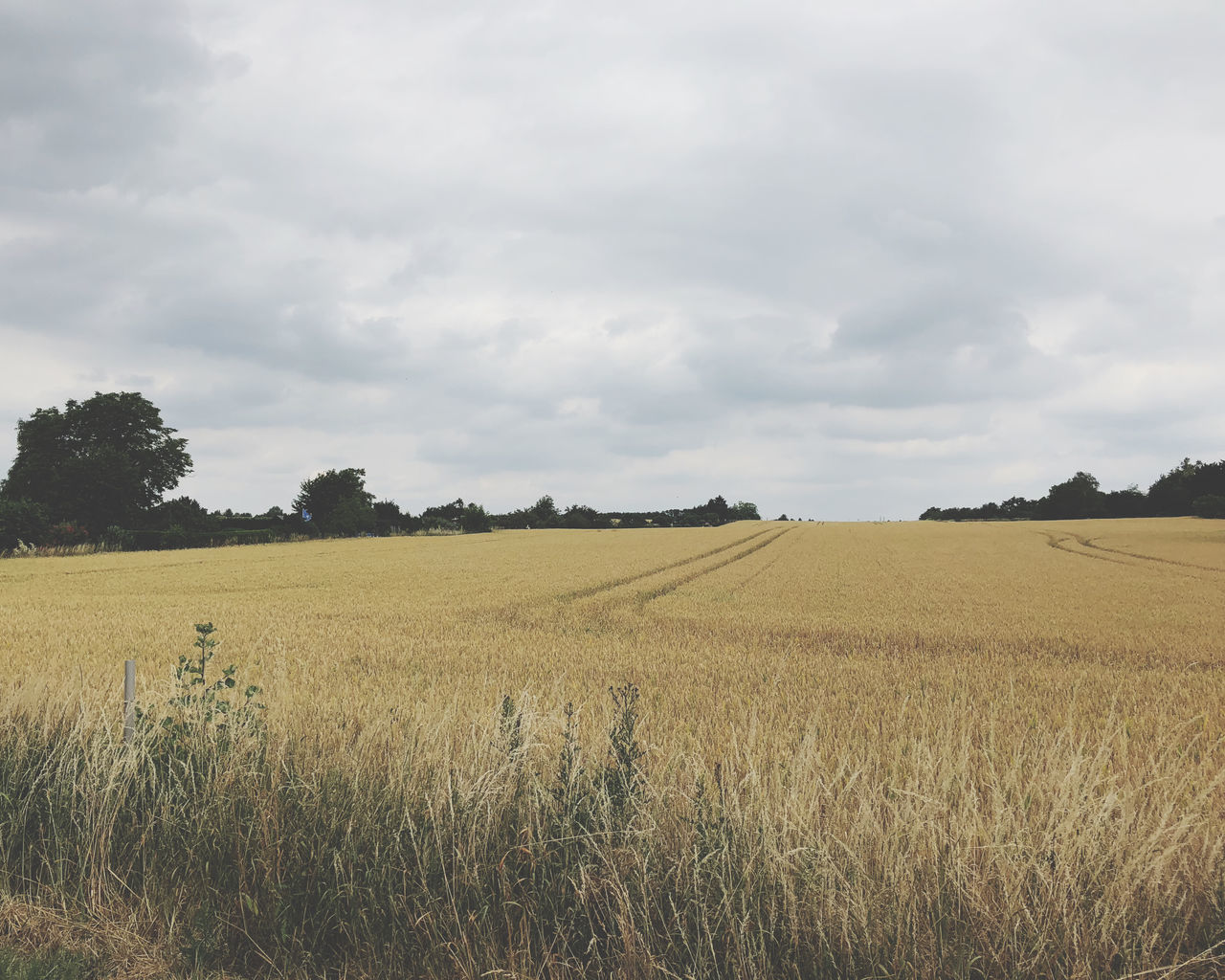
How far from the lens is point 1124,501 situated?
100062 mm

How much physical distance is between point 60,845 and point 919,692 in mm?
8217

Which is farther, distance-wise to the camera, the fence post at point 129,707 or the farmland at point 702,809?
the fence post at point 129,707

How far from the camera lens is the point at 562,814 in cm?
411

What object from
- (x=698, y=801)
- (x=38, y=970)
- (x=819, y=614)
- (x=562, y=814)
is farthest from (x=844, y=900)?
(x=819, y=614)

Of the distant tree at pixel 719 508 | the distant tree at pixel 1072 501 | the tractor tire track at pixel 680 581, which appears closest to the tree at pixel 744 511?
the distant tree at pixel 719 508

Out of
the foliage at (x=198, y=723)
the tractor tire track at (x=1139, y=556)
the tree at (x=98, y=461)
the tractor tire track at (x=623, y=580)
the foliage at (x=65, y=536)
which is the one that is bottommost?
the tractor tire track at (x=1139, y=556)

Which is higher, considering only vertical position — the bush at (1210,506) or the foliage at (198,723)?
the bush at (1210,506)

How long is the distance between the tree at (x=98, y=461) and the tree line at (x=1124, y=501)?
340 ft

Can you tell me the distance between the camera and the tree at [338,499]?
251ft

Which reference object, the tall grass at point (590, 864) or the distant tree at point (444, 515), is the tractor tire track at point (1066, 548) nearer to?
the tall grass at point (590, 864)

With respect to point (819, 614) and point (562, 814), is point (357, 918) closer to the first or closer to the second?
point (562, 814)

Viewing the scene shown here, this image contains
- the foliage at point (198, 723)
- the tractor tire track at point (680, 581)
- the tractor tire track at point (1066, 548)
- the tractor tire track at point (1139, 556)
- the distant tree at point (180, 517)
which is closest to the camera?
the foliage at point (198, 723)

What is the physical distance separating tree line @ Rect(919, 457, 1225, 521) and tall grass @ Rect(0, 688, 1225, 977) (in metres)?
89.5

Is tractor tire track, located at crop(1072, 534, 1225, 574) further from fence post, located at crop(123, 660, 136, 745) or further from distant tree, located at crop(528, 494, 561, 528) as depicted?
distant tree, located at crop(528, 494, 561, 528)
